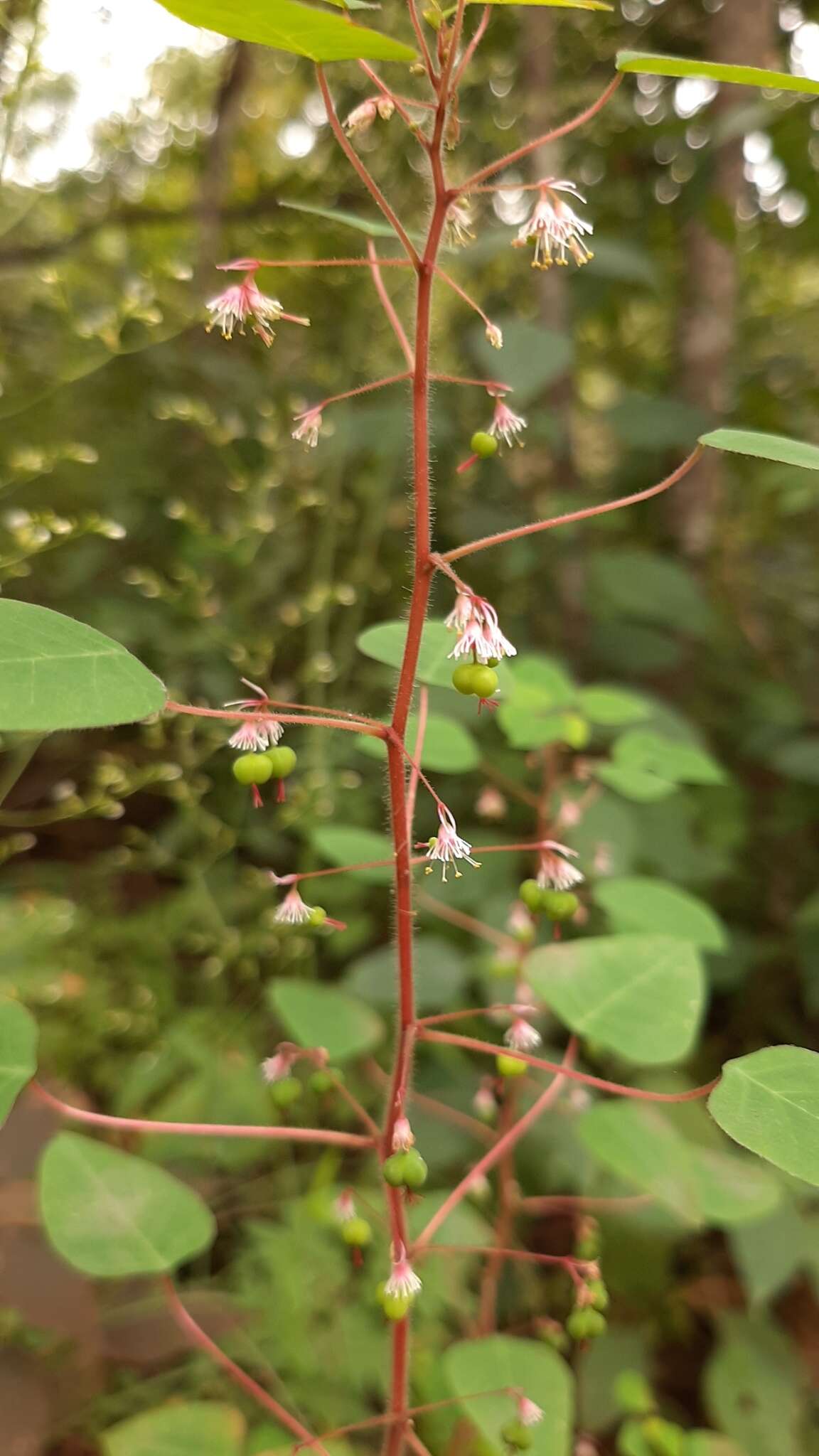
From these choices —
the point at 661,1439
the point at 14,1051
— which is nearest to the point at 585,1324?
the point at 661,1439

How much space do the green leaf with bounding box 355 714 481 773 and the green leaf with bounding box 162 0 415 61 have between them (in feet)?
1.74

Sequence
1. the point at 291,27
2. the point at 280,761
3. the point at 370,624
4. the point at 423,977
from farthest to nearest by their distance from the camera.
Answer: the point at 370,624
the point at 423,977
the point at 280,761
the point at 291,27

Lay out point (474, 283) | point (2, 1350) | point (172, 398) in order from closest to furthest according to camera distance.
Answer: point (2, 1350)
point (172, 398)
point (474, 283)

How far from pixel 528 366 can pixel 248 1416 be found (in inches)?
59.6

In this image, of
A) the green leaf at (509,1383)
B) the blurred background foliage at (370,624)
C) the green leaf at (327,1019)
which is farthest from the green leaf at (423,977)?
the green leaf at (509,1383)

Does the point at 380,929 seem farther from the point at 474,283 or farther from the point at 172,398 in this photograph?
the point at 474,283

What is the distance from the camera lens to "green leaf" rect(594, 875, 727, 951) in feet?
2.83

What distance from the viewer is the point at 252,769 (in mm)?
455

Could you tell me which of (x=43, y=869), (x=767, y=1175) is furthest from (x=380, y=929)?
(x=767, y=1175)

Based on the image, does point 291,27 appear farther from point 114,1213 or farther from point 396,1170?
point 114,1213

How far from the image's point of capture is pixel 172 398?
1803 mm

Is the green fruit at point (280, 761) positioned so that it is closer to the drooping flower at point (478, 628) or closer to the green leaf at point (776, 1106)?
the drooping flower at point (478, 628)

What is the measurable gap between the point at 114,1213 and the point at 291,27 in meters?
0.75

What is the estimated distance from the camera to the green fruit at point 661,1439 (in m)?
0.80
